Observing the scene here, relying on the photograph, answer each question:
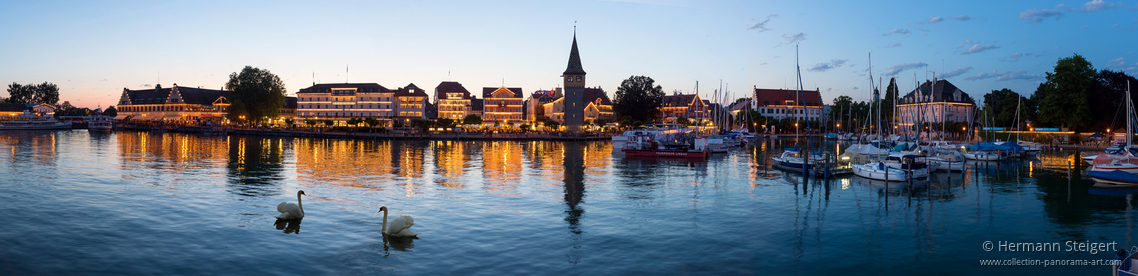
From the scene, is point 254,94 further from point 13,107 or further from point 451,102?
point 13,107

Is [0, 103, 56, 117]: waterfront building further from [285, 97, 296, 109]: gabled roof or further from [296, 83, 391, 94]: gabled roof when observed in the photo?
[296, 83, 391, 94]: gabled roof

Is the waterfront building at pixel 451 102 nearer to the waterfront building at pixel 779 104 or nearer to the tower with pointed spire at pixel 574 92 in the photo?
the tower with pointed spire at pixel 574 92

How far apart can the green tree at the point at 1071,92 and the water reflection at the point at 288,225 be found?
8438 centimetres

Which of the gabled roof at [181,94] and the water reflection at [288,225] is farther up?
the gabled roof at [181,94]

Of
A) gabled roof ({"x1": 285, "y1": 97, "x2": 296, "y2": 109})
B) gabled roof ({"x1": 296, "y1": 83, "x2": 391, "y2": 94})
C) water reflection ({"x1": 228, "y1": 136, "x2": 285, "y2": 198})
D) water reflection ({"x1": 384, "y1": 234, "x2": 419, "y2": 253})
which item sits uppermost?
gabled roof ({"x1": 296, "y1": 83, "x2": 391, "y2": 94})

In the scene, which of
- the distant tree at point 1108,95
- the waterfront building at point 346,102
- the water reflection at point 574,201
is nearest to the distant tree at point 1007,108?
the distant tree at point 1108,95

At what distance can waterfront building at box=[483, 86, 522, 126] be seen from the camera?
13862cm

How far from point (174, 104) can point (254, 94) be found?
1889 inches

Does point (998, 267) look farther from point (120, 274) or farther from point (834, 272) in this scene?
point (120, 274)

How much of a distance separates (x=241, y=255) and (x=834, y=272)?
14958mm

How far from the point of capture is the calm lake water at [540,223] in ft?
53.8

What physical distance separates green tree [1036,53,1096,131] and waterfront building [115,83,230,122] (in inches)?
5910

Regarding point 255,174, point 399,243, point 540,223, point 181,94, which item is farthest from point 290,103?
point 399,243

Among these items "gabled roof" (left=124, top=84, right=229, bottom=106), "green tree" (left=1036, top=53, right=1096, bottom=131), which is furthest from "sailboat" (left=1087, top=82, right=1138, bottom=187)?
"gabled roof" (left=124, top=84, right=229, bottom=106)
